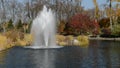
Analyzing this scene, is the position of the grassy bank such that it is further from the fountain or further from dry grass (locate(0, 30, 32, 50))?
the fountain

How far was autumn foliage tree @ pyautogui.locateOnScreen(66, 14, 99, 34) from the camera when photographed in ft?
222

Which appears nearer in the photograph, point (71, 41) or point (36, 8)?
point (71, 41)

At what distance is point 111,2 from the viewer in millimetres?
67438

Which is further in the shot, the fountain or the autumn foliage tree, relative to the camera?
the autumn foliage tree

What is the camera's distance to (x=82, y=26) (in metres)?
67.4

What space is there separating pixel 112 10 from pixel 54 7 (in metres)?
14.9

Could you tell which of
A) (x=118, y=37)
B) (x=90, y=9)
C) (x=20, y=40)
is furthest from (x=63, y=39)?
(x=90, y=9)

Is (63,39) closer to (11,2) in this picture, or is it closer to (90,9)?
(11,2)

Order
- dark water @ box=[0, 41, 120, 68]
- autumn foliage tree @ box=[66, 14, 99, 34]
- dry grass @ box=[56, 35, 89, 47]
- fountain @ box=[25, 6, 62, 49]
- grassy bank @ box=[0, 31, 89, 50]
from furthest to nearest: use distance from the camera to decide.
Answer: autumn foliage tree @ box=[66, 14, 99, 34], dry grass @ box=[56, 35, 89, 47], grassy bank @ box=[0, 31, 89, 50], fountain @ box=[25, 6, 62, 49], dark water @ box=[0, 41, 120, 68]

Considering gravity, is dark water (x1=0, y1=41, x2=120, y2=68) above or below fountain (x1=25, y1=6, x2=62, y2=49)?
below

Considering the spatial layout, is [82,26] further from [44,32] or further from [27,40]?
[44,32]

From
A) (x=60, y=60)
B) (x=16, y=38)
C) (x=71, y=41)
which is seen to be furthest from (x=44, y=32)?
(x=60, y=60)

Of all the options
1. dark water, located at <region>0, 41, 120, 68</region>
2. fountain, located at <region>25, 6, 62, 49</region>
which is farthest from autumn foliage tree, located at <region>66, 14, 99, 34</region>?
dark water, located at <region>0, 41, 120, 68</region>

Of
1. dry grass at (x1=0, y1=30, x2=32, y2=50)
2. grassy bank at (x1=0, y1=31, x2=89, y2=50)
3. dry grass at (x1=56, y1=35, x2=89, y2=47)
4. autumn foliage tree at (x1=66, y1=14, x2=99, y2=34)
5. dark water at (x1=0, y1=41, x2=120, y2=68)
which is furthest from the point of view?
autumn foliage tree at (x1=66, y1=14, x2=99, y2=34)
